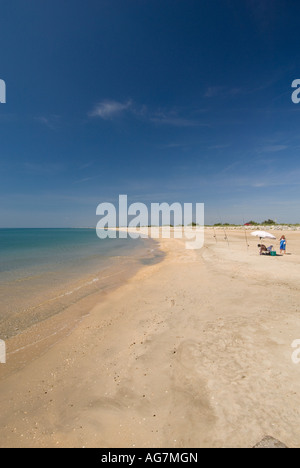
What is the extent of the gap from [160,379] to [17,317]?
7100 mm

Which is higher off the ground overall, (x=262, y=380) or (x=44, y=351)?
(x=262, y=380)

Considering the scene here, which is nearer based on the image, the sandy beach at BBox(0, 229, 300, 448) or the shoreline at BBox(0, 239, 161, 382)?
the sandy beach at BBox(0, 229, 300, 448)

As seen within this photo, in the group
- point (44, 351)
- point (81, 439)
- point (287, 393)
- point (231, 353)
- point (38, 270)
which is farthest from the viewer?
point (38, 270)

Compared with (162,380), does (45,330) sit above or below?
below

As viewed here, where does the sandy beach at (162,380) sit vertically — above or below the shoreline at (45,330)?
above

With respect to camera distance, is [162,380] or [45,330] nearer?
[162,380]

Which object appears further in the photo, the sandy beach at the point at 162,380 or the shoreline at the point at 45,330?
the shoreline at the point at 45,330

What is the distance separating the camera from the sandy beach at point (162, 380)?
3291 mm

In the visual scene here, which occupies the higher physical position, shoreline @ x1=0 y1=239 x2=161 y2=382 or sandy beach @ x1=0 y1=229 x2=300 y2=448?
sandy beach @ x1=0 y1=229 x2=300 y2=448

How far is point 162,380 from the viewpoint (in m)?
4.42

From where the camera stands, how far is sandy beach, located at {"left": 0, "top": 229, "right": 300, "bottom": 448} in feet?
10.8
